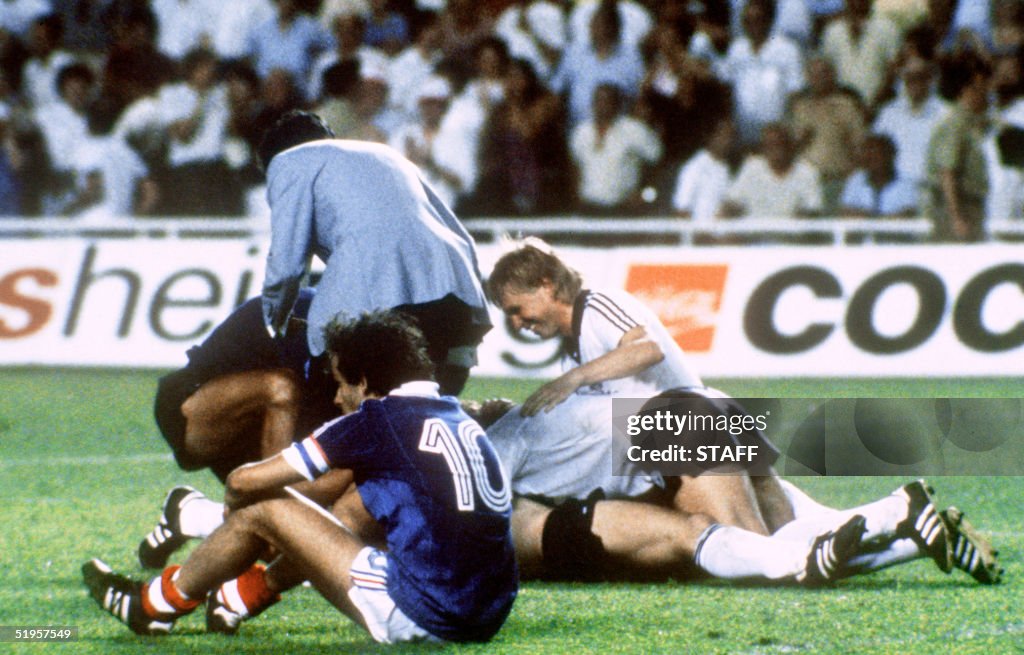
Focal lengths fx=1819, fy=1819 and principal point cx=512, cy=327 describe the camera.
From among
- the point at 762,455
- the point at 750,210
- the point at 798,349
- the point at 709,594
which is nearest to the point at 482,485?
the point at 709,594

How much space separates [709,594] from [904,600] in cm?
59

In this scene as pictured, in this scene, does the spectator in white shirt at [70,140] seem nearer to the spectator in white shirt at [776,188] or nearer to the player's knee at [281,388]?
the spectator in white shirt at [776,188]

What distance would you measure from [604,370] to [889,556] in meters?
1.09

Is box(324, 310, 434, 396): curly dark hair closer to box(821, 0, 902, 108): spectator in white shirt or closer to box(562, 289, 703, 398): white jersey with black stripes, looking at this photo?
box(562, 289, 703, 398): white jersey with black stripes

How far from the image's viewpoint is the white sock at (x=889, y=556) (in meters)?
5.58

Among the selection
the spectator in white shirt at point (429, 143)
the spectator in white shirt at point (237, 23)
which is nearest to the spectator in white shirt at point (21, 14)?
the spectator in white shirt at point (237, 23)

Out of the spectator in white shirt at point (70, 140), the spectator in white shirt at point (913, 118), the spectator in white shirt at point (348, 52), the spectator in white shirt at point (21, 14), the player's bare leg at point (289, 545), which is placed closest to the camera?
the player's bare leg at point (289, 545)

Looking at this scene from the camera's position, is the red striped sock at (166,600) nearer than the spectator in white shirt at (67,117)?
Yes

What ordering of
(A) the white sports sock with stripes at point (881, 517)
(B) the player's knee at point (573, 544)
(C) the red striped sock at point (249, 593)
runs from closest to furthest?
(C) the red striped sock at point (249, 593)
(A) the white sports sock with stripes at point (881, 517)
(B) the player's knee at point (573, 544)

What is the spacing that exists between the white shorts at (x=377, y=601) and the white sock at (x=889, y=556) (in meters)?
1.57

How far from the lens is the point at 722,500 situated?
5.83m

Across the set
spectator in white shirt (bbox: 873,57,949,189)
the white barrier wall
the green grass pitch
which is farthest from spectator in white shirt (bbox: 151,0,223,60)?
the green grass pitch

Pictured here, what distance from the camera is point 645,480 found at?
6.00 metres

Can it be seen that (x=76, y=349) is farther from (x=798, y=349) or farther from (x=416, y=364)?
(x=416, y=364)
